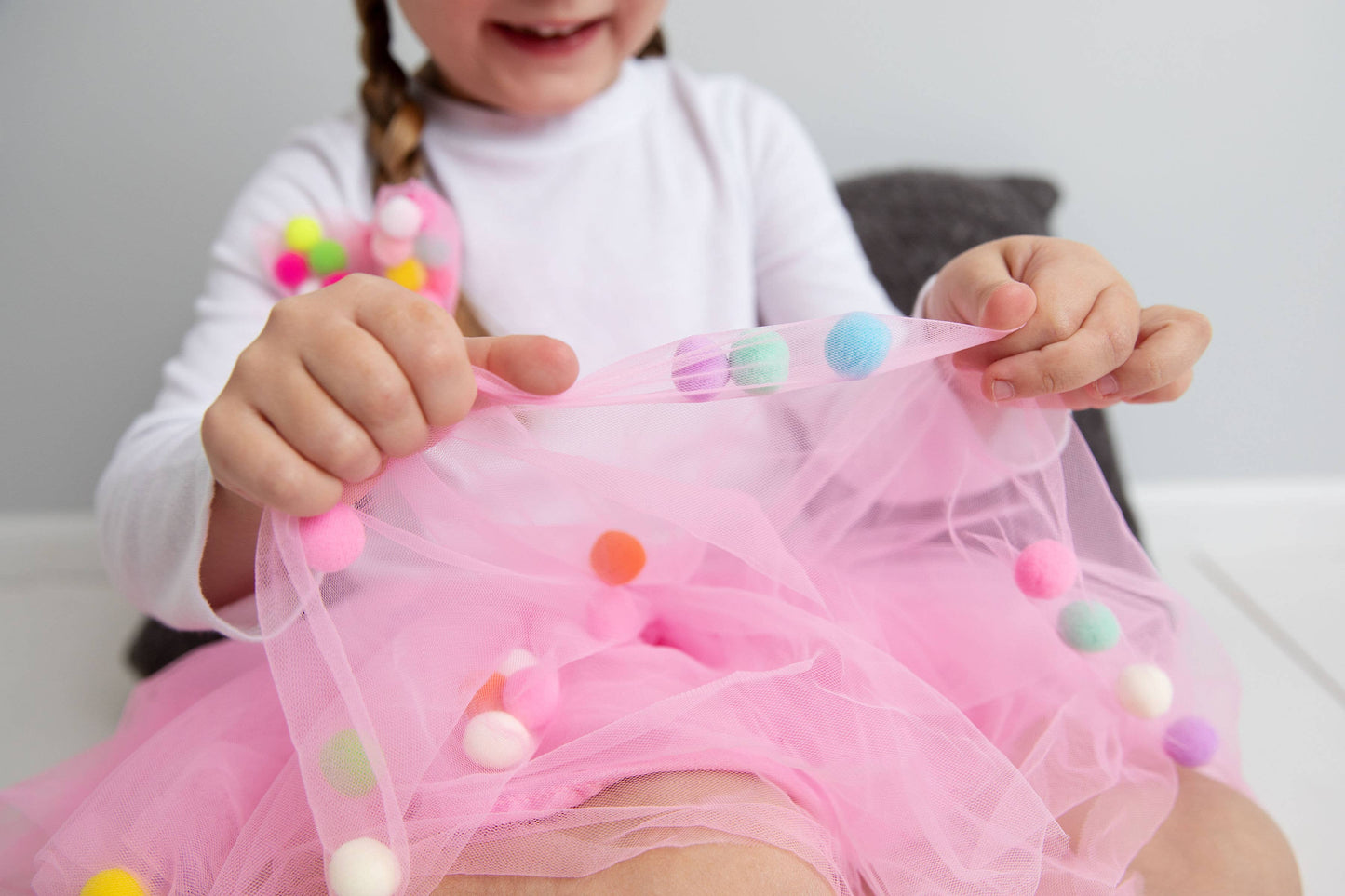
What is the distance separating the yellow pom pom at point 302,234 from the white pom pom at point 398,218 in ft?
0.15

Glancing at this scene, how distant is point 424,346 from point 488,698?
6.6 inches

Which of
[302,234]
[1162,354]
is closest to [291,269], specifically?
[302,234]

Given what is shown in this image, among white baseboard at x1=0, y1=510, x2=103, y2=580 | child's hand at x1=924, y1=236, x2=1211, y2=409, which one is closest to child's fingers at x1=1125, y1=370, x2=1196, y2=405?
child's hand at x1=924, y1=236, x2=1211, y2=409

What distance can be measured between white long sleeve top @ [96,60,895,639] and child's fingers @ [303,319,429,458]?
0.95 feet

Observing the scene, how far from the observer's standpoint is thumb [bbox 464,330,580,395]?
39cm

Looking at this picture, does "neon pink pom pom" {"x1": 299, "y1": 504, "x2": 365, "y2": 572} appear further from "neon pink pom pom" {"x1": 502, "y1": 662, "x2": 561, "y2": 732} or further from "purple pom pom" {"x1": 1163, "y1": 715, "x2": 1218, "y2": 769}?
"purple pom pom" {"x1": 1163, "y1": 715, "x2": 1218, "y2": 769}

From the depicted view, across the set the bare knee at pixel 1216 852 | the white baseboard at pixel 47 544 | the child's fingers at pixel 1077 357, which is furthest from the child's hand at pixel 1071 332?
the white baseboard at pixel 47 544

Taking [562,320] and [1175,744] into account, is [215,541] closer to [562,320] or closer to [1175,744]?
[562,320]

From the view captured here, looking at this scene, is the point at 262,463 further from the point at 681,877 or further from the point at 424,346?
the point at 681,877

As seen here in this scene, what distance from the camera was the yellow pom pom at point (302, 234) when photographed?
2.09 feet

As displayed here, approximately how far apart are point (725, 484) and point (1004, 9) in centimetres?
68

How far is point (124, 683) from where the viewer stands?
2.77 feet

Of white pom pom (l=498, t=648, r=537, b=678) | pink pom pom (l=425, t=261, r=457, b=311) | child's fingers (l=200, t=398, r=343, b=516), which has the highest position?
child's fingers (l=200, t=398, r=343, b=516)

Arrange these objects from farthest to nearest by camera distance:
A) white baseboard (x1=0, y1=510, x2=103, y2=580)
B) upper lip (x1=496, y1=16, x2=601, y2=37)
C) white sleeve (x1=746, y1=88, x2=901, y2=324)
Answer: white baseboard (x1=0, y1=510, x2=103, y2=580), white sleeve (x1=746, y1=88, x2=901, y2=324), upper lip (x1=496, y1=16, x2=601, y2=37)
